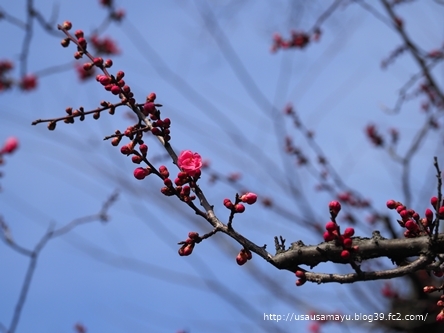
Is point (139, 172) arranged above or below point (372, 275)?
above

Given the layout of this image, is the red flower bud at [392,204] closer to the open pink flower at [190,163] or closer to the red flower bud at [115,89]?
the open pink flower at [190,163]

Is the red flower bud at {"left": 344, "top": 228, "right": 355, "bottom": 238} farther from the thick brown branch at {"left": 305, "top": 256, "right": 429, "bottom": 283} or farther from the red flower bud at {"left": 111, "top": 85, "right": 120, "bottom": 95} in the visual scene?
the red flower bud at {"left": 111, "top": 85, "right": 120, "bottom": 95}

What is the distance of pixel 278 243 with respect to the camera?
Answer: 1.77m

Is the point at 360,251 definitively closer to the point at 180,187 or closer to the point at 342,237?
the point at 342,237

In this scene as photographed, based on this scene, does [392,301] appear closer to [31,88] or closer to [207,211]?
[207,211]

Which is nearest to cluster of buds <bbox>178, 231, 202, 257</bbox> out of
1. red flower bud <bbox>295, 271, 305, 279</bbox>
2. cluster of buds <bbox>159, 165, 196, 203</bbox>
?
cluster of buds <bbox>159, 165, 196, 203</bbox>

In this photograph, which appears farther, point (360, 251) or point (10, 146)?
point (10, 146)

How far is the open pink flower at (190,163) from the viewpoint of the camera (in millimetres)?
1926

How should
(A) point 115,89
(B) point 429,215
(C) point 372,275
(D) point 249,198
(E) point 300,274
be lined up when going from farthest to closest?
(A) point 115,89 → (D) point 249,198 → (B) point 429,215 → (E) point 300,274 → (C) point 372,275

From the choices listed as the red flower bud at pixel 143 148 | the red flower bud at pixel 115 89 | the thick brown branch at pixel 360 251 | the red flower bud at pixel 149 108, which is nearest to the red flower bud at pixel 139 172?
the red flower bud at pixel 143 148

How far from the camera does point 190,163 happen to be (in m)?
1.97

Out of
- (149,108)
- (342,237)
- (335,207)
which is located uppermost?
(149,108)

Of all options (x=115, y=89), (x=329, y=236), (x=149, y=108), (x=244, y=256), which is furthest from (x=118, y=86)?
(x=329, y=236)

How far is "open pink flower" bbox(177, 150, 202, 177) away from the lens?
1.93 metres
